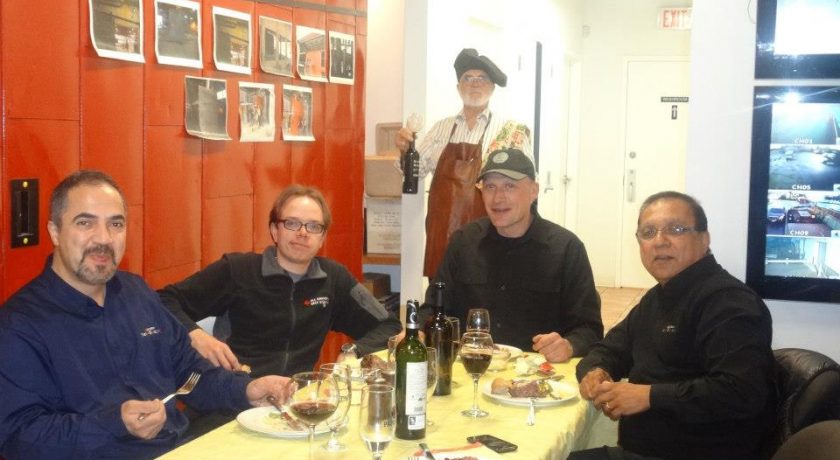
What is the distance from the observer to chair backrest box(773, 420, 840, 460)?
68.1 inches

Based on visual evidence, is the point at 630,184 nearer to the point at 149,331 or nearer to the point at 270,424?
the point at 149,331

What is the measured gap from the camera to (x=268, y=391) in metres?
2.47

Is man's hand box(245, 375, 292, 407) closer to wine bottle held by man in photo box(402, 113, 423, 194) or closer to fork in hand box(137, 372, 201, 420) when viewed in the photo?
fork in hand box(137, 372, 201, 420)

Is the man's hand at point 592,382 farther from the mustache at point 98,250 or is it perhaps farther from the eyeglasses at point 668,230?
the mustache at point 98,250

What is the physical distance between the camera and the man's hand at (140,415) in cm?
219

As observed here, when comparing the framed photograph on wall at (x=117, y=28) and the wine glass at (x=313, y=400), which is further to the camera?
the framed photograph on wall at (x=117, y=28)

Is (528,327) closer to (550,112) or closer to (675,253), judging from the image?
(675,253)

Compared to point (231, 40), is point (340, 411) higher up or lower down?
lower down

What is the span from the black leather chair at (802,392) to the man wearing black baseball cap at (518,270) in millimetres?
770

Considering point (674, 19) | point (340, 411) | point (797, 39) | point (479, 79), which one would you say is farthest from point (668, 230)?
point (674, 19)

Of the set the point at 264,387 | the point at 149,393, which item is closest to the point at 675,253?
the point at 264,387

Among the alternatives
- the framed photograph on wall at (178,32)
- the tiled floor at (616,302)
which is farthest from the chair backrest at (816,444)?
the tiled floor at (616,302)

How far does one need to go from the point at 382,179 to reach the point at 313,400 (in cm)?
424

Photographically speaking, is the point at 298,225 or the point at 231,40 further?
the point at 231,40
